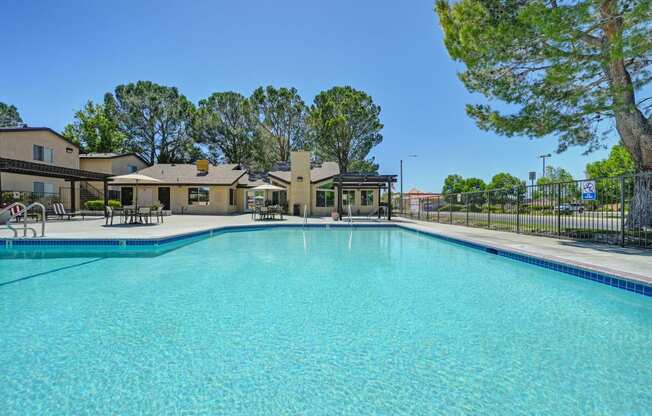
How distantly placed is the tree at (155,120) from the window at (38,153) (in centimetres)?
1492

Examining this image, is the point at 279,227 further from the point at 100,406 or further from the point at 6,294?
the point at 100,406

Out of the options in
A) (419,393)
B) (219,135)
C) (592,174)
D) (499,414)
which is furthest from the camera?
(592,174)

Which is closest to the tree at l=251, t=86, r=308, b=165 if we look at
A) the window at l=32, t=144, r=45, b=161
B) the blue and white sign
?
the window at l=32, t=144, r=45, b=161

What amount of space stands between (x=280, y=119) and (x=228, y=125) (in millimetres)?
5813

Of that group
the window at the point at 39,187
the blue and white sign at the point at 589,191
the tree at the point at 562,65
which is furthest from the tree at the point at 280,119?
the blue and white sign at the point at 589,191

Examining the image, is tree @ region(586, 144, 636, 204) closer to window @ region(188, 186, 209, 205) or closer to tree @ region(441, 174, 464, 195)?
tree @ region(441, 174, 464, 195)

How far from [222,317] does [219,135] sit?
34374 mm

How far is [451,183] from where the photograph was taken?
62250mm

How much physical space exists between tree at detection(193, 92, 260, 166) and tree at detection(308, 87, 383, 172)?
7.21m

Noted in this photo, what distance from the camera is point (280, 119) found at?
35.3 meters

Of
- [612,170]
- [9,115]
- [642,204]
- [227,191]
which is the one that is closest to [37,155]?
[227,191]

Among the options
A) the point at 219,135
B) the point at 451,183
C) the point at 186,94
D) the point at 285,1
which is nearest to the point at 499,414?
the point at 285,1

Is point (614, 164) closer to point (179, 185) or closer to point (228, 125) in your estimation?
point (228, 125)

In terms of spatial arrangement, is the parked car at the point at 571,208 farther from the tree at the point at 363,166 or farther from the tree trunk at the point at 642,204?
the tree at the point at 363,166
